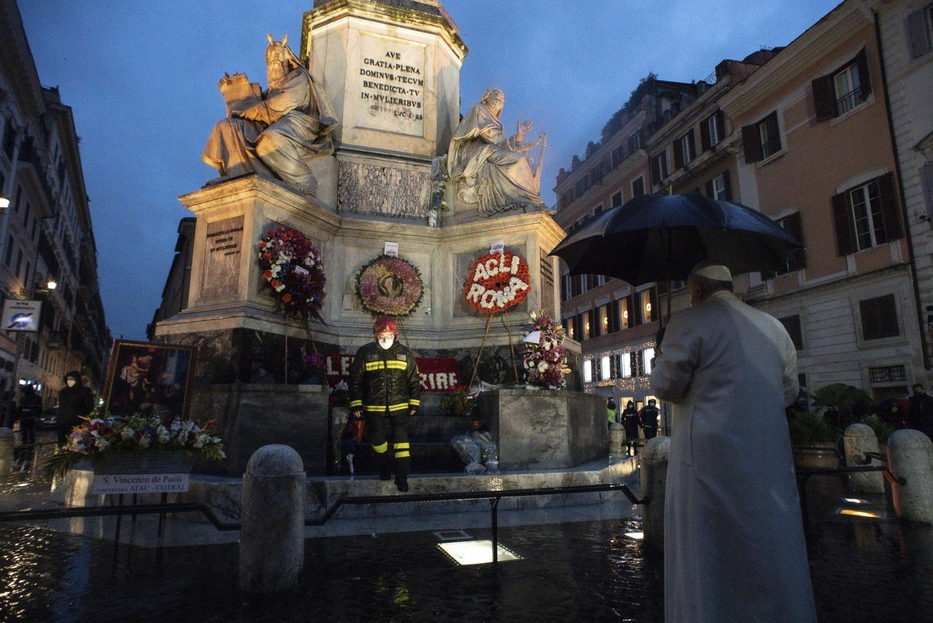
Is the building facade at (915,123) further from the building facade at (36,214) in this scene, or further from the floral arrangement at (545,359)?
the building facade at (36,214)

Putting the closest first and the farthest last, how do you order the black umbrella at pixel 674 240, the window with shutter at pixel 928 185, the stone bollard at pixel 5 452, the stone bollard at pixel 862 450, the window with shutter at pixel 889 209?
the black umbrella at pixel 674 240, the stone bollard at pixel 862 450, the stone bollard at pixel 5 452, the window with shutter at pixel 928 185, the window with shutter at pixel 889 209

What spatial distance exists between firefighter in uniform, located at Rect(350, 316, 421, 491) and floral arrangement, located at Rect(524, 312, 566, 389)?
2.17 metres

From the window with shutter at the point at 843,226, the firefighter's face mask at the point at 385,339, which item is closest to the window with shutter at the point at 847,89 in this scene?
the window with shutter at the point at 843,226

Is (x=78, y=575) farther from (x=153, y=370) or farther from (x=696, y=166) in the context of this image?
(x=696, y=166)

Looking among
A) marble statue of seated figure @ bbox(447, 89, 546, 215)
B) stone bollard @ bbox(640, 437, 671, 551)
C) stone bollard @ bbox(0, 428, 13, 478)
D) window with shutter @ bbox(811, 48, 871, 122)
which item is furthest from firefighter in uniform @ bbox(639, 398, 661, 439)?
stone bollard @ bbox(0, 428, 13, 478)

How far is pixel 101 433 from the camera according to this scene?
533 centimetres

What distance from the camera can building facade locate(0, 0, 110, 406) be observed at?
31.8 metres

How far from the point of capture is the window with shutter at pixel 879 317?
20547 mm

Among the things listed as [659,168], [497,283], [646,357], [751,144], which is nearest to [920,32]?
[751,144]

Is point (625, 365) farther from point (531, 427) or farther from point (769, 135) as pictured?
point (531, 427)

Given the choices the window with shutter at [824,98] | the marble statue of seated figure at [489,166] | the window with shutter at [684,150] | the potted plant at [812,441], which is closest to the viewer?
the marble statue of seated figure at [489,166]

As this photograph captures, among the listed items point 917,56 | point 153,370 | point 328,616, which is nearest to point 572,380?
point 153,370

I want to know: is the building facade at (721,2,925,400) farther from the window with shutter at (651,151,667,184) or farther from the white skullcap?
the white skullcap

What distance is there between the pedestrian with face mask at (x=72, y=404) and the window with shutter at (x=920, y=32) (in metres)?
24.8
